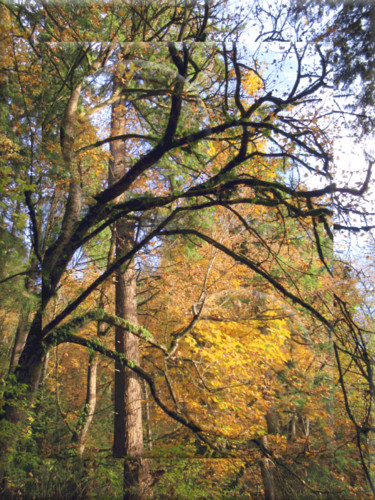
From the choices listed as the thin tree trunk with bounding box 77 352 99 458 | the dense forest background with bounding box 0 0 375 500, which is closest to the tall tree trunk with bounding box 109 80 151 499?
the dense forest background with bounding box 0 0 375 500

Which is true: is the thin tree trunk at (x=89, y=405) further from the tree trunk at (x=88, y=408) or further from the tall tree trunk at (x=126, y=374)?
the tall tree trunk at (x=126, y=374)

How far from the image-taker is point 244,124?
88.7 inches

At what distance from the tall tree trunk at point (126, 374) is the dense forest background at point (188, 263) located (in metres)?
0.01

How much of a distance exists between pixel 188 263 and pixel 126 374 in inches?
31.3

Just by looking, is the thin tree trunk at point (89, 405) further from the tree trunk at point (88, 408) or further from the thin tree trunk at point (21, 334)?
the thin tree trunk at point (21, 334)

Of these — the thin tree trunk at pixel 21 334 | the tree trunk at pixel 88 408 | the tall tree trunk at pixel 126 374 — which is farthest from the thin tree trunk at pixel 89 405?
the thin tree trunk at pixel 21 334

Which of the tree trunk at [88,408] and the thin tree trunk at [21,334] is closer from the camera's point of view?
the tree trunk at [88,408]

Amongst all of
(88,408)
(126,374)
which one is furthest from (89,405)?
(126,374)

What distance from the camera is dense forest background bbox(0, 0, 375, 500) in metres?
2.02

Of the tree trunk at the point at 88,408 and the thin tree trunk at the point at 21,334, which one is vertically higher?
the thin tree trunk at the point at 21,334

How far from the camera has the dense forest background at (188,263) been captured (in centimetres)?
202

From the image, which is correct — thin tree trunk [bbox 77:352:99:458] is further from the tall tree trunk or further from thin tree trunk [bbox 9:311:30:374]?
thin tree trunk [bbox 9:311:30:374]

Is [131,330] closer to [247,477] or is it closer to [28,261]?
[28,261]

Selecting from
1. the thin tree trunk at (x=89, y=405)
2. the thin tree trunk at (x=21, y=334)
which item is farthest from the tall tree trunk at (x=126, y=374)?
the thin tree trunk at (x=21, y=334)
